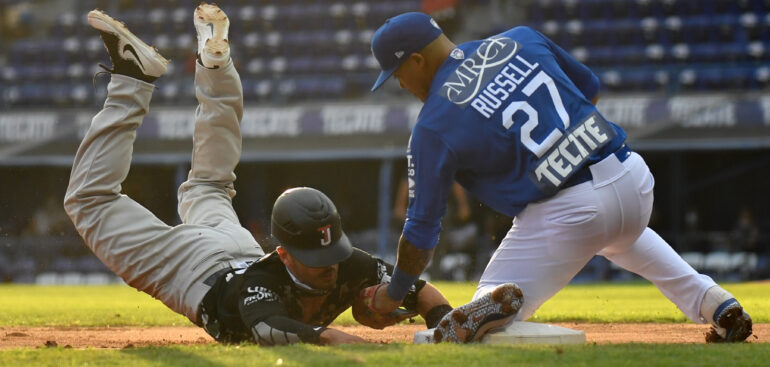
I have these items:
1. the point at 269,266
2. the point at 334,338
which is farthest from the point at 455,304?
the point at 334,338

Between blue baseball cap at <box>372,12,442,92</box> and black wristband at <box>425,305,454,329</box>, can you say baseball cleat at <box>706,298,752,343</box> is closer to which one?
black wristband at <box>425,305,454,329</box>

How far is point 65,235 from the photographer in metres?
20.8

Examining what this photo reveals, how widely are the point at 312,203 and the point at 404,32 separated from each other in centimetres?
99

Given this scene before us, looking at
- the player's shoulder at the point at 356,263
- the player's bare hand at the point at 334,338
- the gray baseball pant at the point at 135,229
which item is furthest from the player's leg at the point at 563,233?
the gray baseball pant at the point at 135,229

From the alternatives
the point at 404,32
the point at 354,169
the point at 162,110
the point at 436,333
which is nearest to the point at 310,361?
the point at 436,333

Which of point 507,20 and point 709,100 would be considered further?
point 507,20

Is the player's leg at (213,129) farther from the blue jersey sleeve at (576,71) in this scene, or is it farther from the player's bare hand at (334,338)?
the blue jersey sleeve at (576,71)

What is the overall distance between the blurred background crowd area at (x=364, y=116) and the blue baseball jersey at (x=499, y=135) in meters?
11.8

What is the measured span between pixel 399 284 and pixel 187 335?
8.30ft

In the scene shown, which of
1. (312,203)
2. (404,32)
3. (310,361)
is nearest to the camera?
(310,361)

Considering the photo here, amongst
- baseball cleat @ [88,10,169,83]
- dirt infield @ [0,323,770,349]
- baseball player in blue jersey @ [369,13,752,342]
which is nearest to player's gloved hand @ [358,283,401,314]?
baseball player in blue jersey @ [369,13,752,342]

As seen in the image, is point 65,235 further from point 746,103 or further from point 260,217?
point 746,103

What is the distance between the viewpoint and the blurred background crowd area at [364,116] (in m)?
18.0

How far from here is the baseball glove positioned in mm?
5258
